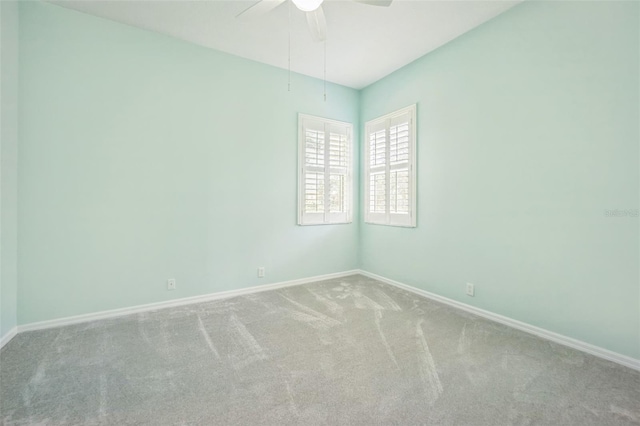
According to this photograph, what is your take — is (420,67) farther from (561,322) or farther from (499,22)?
(561,322)

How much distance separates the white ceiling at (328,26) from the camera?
260 centimetres

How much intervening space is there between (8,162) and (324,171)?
3188 millimetres

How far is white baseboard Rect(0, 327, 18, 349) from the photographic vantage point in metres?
2.23

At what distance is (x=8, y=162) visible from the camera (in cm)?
233

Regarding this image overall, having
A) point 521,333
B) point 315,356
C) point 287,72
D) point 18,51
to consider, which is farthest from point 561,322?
point 18,51

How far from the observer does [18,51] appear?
246 centimetres

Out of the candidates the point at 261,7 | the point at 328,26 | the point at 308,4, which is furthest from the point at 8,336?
the point at 328,26

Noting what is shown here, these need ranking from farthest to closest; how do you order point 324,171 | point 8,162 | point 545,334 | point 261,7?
point 324,171
point 545,334
point 8,162
point 261,7

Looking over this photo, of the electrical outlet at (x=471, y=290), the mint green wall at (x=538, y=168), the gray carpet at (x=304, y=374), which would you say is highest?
the mint green wall at (x=538, y=168)

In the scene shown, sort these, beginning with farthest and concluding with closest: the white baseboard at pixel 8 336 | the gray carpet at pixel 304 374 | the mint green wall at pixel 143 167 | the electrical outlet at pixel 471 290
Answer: the electrical outlet at pixel 471 290 < the mint green wall at pixel 143 167 < the white baseboard at pixel 8 336 < the gray carpet at pixel 304 374

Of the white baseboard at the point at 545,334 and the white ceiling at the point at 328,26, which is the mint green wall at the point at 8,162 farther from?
the white baseboard at the point at 545,334

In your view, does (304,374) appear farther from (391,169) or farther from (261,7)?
(391,169)

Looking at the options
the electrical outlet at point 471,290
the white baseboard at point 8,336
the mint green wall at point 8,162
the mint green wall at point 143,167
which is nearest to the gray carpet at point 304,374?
the white baseboard at point 8,336

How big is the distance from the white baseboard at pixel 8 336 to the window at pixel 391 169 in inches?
155
